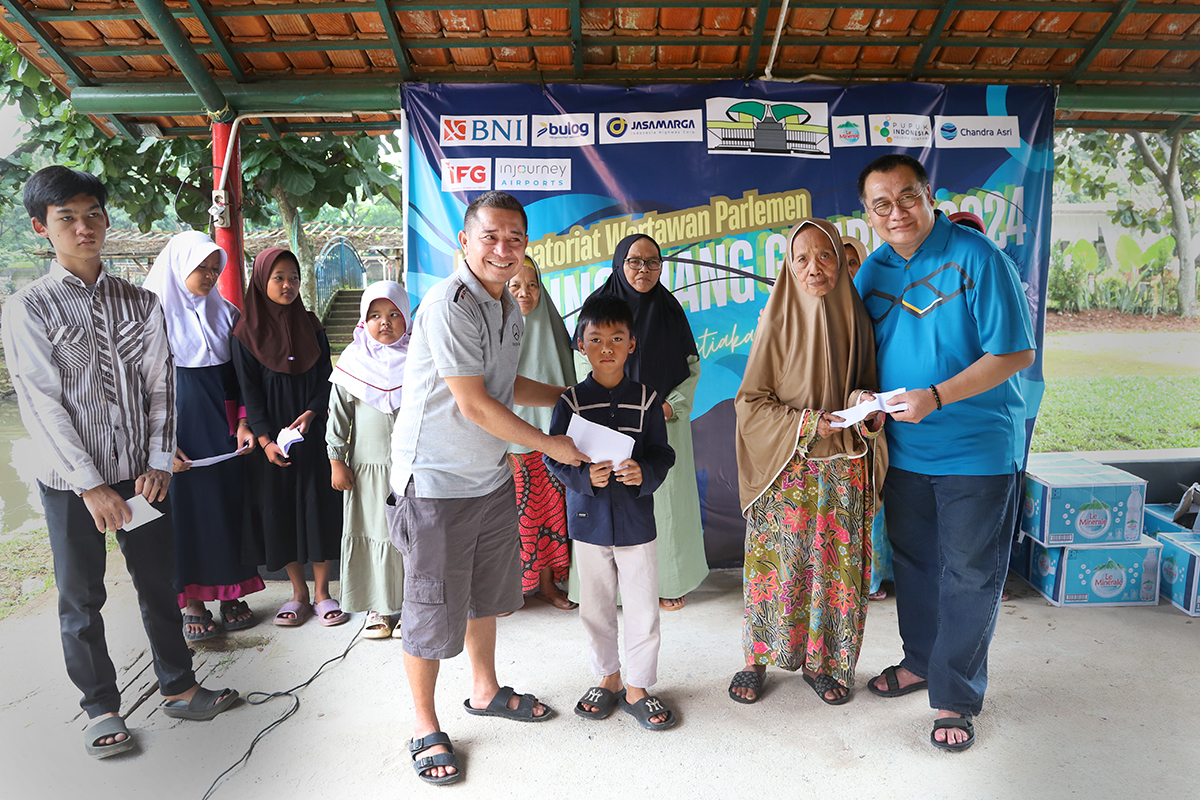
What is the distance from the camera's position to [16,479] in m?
1.94

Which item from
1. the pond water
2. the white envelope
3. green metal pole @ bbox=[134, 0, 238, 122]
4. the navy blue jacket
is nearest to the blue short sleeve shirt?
the navy blue jacket

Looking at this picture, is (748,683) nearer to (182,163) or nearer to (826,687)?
(826,687)

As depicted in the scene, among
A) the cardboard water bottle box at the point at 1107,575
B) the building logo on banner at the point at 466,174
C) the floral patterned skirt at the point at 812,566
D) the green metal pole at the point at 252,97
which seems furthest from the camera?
the building logo on banner at the point at 466,174

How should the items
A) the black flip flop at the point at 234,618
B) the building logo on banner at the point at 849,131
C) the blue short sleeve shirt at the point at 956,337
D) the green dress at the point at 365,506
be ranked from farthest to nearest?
the building logo on banner at the point at 849,131
the black flip flop at the point at 234,618
the green dress at the point at 365,506
the blue short sleeve shirt at the point at 956,337

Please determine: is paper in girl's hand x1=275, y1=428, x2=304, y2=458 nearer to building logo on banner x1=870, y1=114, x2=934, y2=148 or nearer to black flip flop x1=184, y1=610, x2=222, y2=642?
black flip flop x1=184, y1=610, x2=222, y2=642

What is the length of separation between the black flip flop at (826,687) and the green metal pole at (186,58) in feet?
12.5

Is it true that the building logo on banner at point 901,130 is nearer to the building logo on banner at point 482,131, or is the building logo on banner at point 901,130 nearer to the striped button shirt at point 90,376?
the building logo on banner at point 482,131

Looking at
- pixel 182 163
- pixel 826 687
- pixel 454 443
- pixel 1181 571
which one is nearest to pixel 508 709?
pixel 454 443

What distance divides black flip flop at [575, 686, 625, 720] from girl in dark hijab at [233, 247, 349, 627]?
138 centimetres

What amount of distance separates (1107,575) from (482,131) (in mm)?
3775

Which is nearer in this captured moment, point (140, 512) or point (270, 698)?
point (140, 512)

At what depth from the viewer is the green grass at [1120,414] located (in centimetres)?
688

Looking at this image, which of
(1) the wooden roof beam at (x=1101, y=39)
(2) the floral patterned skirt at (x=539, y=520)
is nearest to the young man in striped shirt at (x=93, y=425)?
(2) the floral patterned skirt at (x=539, y=520)

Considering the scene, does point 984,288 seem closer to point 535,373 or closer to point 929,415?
point 929,415
